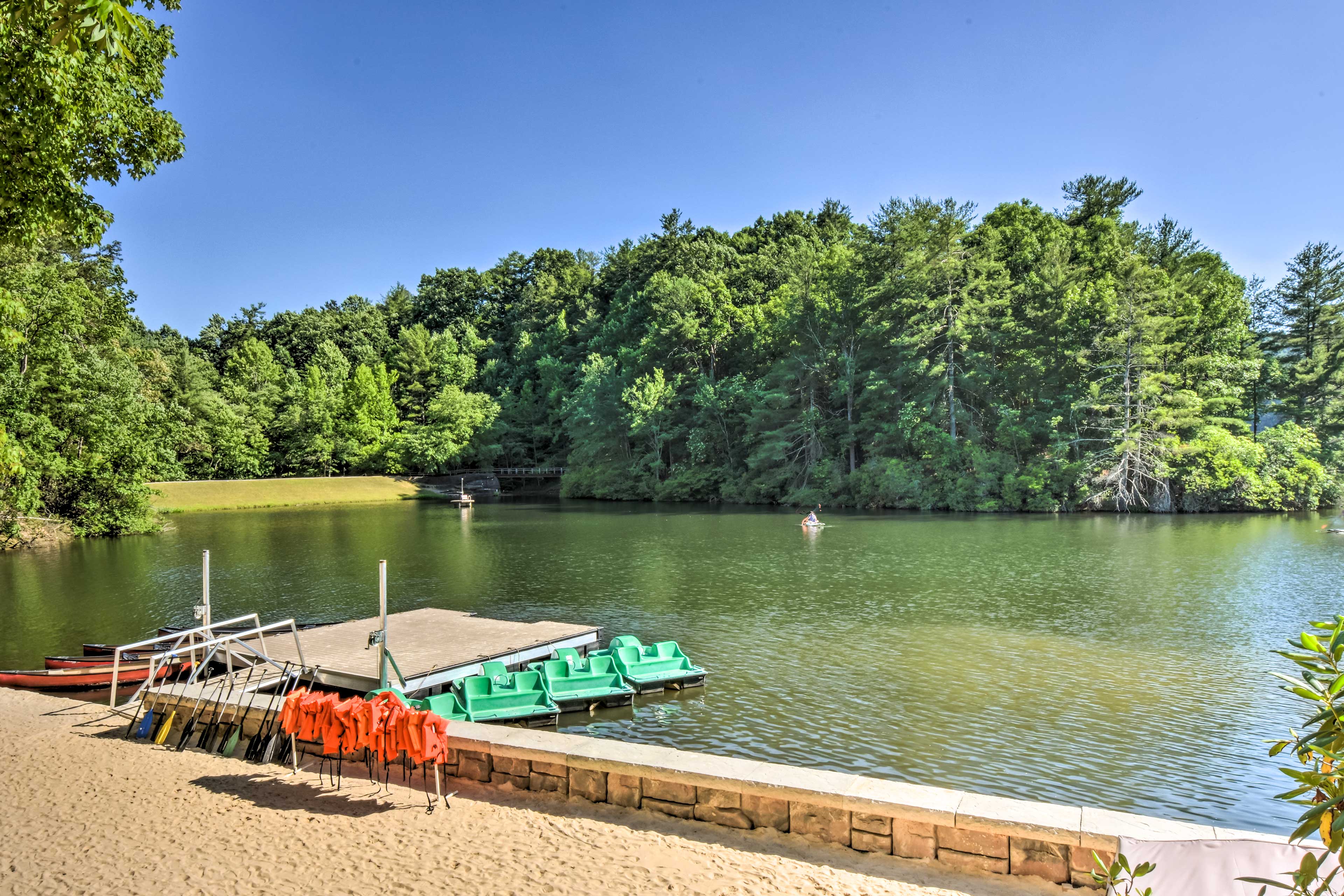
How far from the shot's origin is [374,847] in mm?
6711

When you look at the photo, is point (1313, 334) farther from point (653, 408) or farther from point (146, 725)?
point (146, 725)

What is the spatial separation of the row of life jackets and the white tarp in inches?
224

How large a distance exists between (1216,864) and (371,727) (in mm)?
6521

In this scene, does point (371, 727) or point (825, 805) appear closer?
point (825, 805)

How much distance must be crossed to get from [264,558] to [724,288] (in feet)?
148

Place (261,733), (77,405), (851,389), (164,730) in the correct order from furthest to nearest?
1. (851,389)
2. (77,405)
3. (164,730)
4. (261,733)

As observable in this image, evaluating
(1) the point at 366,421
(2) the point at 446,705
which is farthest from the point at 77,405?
(1) the point at 366,421

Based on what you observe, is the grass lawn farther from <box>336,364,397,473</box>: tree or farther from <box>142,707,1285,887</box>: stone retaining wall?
<box>142,707,1285,887</box>: stone retaining wall

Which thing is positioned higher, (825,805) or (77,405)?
(77,405)

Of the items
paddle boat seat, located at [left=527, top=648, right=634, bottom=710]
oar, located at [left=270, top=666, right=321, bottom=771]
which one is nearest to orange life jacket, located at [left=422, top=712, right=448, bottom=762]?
oar, located at [left=270, top=666, right=321, bottom=771]

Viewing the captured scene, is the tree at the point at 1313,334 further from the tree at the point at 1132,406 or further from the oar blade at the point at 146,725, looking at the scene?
the oar blade at the point at 146,725

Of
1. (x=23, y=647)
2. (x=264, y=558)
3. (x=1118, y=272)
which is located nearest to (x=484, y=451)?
(x=264, y=558)

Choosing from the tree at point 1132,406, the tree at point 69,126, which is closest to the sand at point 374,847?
the tree at point 69,126

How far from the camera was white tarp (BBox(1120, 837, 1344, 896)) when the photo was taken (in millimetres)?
3727
